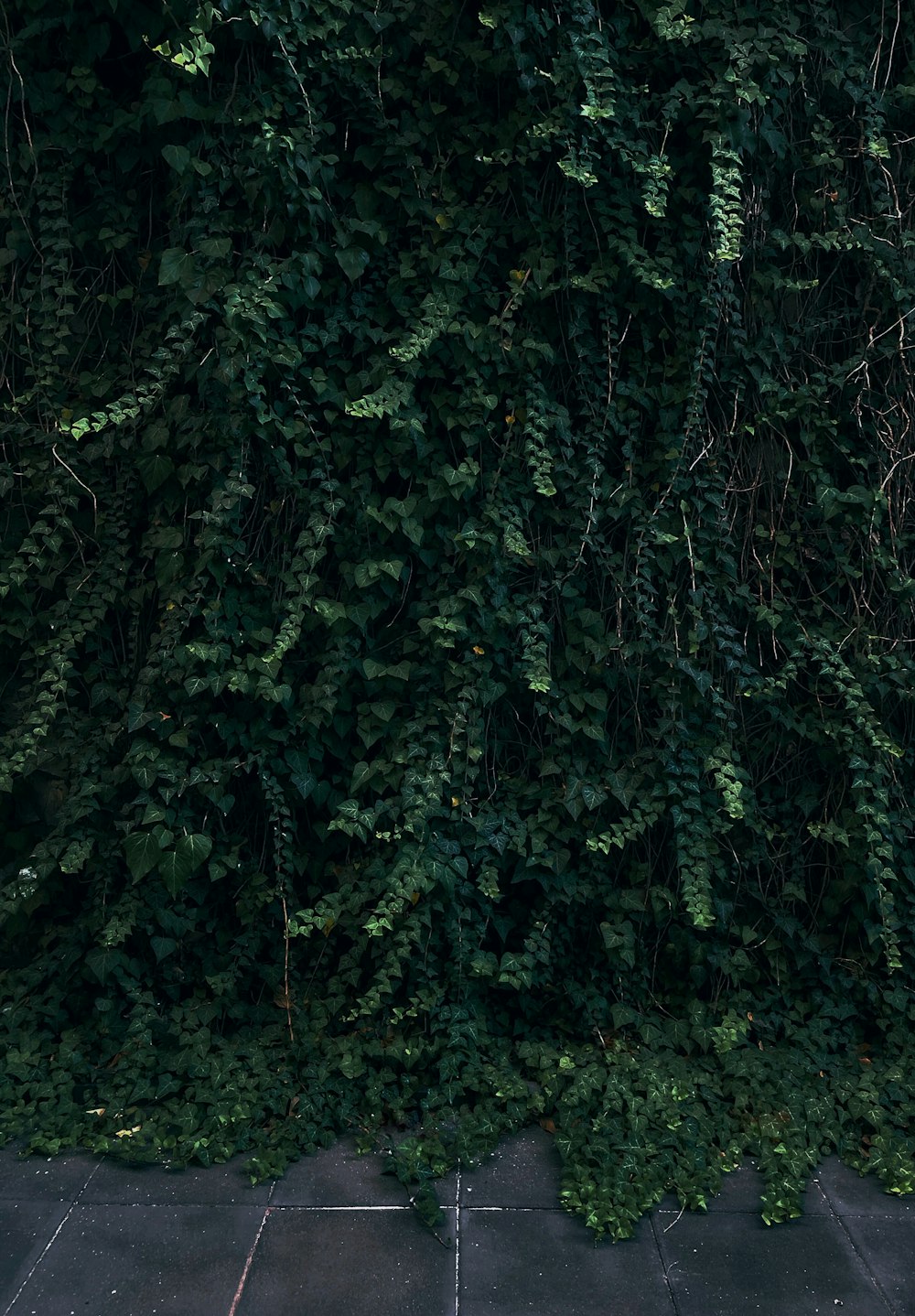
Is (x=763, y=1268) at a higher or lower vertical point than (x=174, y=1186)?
lower

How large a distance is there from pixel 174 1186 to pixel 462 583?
215 centimetres

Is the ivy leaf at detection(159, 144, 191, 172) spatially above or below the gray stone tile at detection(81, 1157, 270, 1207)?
above

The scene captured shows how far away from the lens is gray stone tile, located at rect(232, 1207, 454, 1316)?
313 centimetres

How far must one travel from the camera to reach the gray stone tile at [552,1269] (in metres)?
3.14

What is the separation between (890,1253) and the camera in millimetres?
3391

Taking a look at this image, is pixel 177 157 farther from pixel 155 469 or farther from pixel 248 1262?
pixel 248 1262

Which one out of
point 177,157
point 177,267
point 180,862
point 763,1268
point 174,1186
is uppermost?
point 177,157

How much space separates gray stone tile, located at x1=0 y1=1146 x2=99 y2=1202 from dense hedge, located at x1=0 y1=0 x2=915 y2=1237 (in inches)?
3.2

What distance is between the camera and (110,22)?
3918mm

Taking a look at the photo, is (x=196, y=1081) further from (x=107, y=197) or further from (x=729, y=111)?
(x=729, y=111)

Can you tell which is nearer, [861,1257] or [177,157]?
[861,1257]

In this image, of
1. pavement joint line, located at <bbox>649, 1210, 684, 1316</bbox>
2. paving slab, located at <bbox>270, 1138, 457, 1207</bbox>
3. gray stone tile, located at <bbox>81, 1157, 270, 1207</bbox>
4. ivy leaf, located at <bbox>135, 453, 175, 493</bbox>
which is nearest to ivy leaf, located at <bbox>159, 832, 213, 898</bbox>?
gray stone tile, located at <bbox>81, 1157, 270, 1207</bbox>

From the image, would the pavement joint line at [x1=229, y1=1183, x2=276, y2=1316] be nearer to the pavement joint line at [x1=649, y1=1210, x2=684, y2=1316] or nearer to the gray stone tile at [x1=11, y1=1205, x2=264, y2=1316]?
the gray stone tile at [x1=11, y1=1205, x2=264, y2=1316]

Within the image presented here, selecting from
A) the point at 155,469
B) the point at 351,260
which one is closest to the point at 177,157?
the point at 351,260
